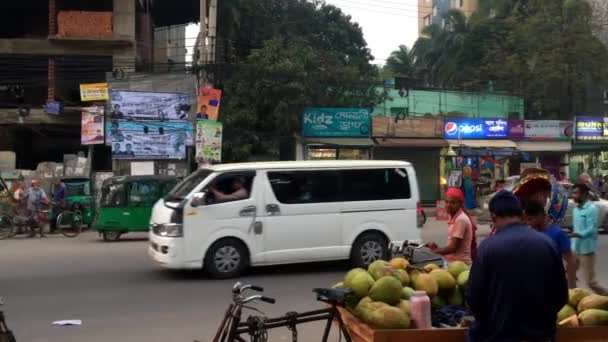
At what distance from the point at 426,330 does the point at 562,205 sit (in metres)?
3.23

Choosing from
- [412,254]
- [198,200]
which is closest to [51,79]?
[198,200]

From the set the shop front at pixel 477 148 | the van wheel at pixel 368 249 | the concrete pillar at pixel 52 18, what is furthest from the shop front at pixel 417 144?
the van wheel at pixel 368 249

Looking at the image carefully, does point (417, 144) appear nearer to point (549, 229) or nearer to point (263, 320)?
point (549, 229)

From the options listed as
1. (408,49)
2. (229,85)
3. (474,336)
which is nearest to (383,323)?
(474,336)

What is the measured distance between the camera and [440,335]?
11.8ft

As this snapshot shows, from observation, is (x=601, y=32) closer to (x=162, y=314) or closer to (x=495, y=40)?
(x=495, y=40)

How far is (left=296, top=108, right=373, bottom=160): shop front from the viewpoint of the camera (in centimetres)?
2445

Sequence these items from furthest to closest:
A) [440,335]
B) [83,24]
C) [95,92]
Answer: [83,24] < [95,92] < [440,335]

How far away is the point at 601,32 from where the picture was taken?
33.9 meters

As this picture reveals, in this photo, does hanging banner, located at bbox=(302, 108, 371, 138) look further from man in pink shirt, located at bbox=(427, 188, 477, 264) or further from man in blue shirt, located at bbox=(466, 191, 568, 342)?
man in blue shirt, located at bbox=(466, 191, 568, 342)

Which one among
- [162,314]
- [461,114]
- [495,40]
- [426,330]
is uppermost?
[495,40]

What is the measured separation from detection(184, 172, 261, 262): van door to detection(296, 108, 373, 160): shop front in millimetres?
14581

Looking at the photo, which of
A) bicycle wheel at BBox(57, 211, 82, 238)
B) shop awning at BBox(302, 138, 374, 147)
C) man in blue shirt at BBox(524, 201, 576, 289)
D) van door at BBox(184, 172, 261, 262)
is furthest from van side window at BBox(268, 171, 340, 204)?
shop awning at BBox(302, 138, 374, 147)

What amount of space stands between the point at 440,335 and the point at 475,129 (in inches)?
976
